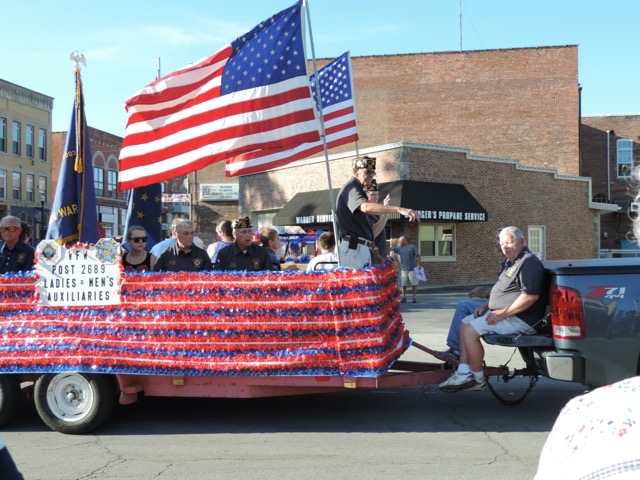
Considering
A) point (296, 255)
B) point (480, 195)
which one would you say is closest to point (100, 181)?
point (480, 195)

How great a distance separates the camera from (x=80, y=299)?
228 inches

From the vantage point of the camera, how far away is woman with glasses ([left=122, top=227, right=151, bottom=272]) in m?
6.73

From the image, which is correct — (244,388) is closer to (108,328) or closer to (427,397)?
(108,328)

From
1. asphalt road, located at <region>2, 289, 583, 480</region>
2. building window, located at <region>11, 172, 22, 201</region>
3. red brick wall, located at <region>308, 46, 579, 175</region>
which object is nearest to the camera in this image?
asphalt road, located at <region>2, 289, 583, 480</region>

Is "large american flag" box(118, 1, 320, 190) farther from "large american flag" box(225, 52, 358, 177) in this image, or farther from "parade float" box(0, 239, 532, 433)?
"large american flag" box(225, 52, 358, 177)

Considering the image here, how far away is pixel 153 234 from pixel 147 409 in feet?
11.5

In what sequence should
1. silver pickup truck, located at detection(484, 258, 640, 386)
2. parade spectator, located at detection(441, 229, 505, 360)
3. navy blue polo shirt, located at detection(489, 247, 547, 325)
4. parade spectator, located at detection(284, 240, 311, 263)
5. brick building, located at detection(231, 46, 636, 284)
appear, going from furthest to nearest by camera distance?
brick building, located at detection(231, 46, 636, 284) → parade spectator, located at detection(284, 240, 311, 263) → parade spectator, located at detection(441, 229, 505, 360) → navy blue polo shirt, located at detection(489, 247, 547, 325) → silver pickup truck, located at detection(484, 258, 640, 386)

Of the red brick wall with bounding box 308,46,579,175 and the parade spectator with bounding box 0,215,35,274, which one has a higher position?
the red brick wall with bounding box 308,46,579,175

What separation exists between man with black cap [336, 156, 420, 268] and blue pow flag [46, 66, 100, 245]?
9.09ft

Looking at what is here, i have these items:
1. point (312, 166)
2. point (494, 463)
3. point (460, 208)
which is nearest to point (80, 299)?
point (494, 463)

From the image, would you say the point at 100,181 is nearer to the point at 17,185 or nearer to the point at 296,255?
the point at 17,185

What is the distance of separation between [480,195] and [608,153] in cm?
2598

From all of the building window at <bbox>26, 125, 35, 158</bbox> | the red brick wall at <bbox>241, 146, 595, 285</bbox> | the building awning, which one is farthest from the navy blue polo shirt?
the building window at <bbox>26, 125, 35, 158</bbox>

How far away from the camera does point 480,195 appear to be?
26922 mm
